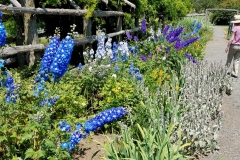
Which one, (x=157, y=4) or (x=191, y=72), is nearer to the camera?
(x=191, y=72)

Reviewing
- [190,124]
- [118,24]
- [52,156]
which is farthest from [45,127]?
[118,24]

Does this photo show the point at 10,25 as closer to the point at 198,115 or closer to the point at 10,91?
the point at 10,91

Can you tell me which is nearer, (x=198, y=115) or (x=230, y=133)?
(x=198, y=115)

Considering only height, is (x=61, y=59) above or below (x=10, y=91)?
above

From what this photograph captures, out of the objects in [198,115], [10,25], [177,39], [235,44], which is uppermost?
[10,25]

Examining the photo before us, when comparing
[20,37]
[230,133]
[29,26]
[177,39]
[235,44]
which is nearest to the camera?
[230,133]

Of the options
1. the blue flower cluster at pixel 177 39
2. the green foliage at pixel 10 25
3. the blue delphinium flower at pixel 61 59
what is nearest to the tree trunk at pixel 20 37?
the green foliage at pixel 10 25

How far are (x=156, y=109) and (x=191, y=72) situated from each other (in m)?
1.75

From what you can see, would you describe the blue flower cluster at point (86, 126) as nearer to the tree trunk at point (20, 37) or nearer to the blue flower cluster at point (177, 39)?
the tree trunk at point (20, 37)

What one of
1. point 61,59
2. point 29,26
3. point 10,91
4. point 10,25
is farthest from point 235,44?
point 10,91

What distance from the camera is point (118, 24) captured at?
8.16m

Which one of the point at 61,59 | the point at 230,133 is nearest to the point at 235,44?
the point at 230,133

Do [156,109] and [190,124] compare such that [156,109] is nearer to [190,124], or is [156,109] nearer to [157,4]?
[190,124]

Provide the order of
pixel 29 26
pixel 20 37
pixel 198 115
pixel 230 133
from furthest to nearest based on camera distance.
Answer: pixel 20 37
pixel 29 26
pixel 230 133
pixel 198 115
